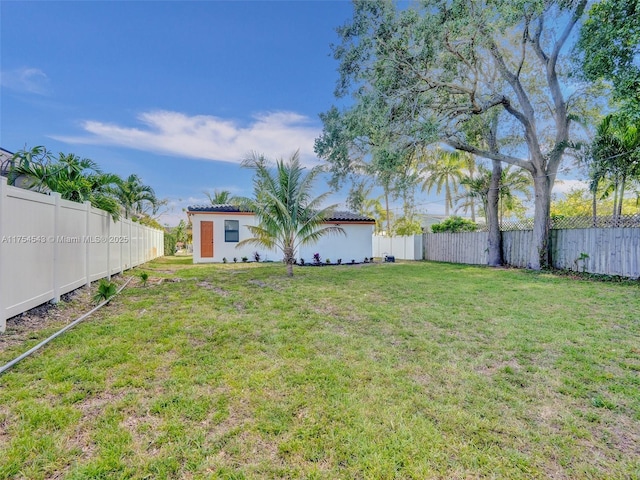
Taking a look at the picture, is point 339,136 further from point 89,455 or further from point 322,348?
point 89,455

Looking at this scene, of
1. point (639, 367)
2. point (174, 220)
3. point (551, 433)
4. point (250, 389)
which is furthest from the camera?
point (174, 220)

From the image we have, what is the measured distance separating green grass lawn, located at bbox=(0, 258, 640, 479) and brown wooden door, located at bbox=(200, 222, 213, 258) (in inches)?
429

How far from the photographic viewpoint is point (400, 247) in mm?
20188

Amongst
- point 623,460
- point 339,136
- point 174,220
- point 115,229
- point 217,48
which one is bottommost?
point 623,460

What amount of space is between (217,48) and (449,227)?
13.8 m

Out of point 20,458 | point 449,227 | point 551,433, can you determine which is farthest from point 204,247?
point 551,433

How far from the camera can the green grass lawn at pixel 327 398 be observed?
1.95 metres

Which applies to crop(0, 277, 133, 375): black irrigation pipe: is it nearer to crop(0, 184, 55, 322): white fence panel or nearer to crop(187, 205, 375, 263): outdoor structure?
crop(0, 184, 55, 322): white fence panel

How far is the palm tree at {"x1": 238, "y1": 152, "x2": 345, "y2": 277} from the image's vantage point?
396 inches

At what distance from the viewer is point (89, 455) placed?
6.44 feet

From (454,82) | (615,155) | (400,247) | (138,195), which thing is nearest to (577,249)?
(615,155)

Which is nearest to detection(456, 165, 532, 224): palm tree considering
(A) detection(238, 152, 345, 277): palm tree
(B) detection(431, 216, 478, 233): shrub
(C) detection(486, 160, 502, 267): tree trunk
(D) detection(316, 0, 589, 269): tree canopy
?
(C) detection(486, 160, 502, 267): tree trunk

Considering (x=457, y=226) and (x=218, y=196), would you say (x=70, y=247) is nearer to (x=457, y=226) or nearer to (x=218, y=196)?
(x=457, y=226)

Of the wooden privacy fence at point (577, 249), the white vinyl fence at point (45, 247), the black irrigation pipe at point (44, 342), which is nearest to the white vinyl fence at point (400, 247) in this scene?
the wooden privacy fence at point (577, 249)
